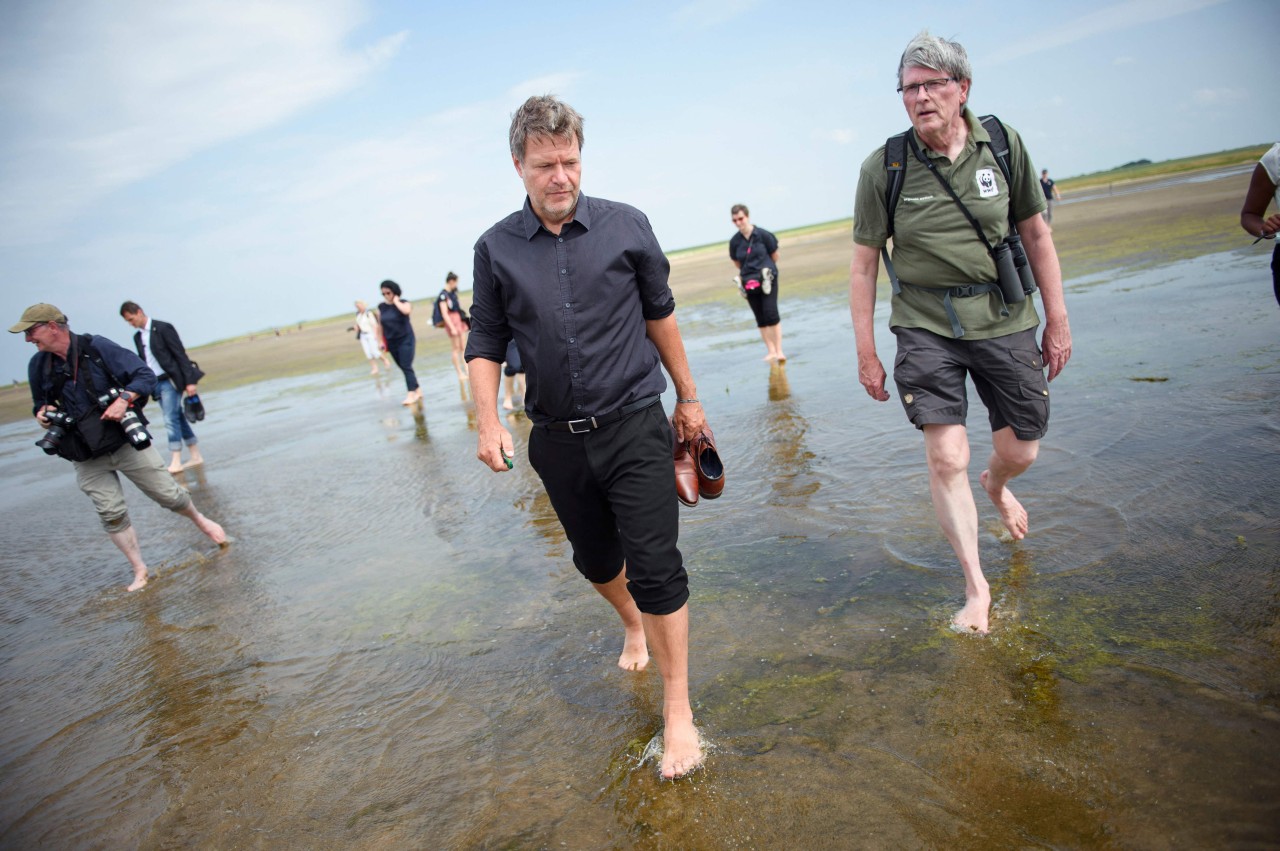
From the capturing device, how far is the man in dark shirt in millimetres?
2848

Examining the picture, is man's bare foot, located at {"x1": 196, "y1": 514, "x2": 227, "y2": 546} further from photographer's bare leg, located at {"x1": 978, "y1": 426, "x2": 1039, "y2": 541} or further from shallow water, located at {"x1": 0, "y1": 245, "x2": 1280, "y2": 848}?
photographer's bare leg, located at {"x1": 978, "y1": 426, "x2": 1039, "y2": 541}

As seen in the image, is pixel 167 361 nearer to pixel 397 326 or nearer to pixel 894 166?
pixel 397 326

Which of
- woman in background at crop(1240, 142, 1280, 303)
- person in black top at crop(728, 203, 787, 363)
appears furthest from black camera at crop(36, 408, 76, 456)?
woman in background at crop(1240, 142, 1280, 303)

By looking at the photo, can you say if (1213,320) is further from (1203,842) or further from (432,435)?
(432,435)

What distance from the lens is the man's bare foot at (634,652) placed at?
3.61m

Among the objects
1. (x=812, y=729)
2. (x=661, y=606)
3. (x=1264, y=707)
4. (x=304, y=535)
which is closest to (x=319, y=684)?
(x=661, y=606)

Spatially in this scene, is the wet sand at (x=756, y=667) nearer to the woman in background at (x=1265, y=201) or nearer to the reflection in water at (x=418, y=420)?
the woman in background at (x=1265, y=201)

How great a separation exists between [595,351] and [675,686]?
1.31m

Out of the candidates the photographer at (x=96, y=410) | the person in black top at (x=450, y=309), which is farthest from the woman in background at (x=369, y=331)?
the photographer at (x=96, y=410)

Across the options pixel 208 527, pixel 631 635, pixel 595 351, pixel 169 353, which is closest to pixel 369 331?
pixel 169 353

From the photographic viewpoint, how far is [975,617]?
330cm

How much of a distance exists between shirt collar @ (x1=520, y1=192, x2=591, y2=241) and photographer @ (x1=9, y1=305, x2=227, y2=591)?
4.85 m

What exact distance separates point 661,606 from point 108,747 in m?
2.96

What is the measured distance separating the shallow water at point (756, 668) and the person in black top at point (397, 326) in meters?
6.83
